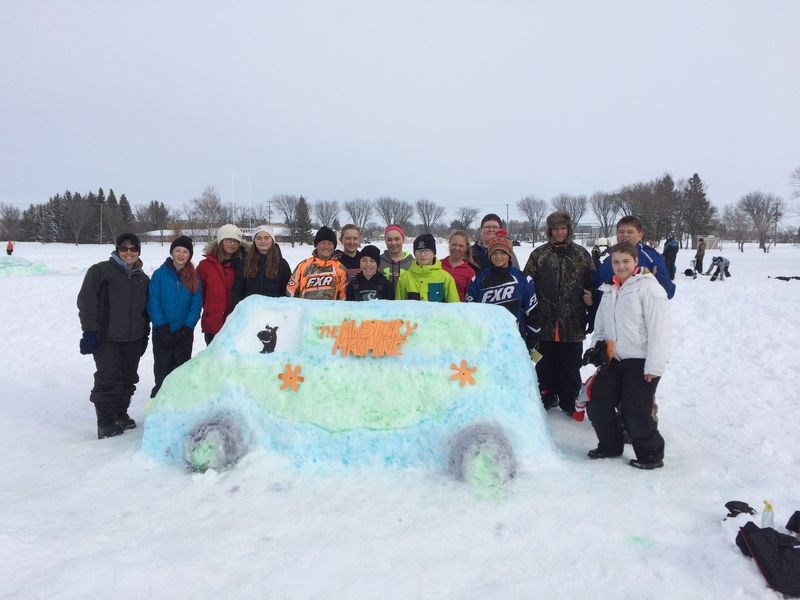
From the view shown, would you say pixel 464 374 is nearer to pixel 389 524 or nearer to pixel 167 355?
pixel 389 524

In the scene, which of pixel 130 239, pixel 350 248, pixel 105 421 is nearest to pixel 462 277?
pixel 350 248

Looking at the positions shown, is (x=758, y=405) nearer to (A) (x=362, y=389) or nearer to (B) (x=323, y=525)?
(A) (x=362, y=389)

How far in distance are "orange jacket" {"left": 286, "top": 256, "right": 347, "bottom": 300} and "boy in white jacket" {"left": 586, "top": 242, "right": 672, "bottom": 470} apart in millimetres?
2488

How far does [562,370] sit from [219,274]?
378cm

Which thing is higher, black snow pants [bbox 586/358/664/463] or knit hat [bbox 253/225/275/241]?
knit hat [bbox 253/225/275/241]

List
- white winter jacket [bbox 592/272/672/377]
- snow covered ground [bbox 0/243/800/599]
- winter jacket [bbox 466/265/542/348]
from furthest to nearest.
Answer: winter jacket [bbox 466/265/542/348]
white winter jacket [bbox 592/272/672/377]
snow covered ground [bbox 0/243/800/599]

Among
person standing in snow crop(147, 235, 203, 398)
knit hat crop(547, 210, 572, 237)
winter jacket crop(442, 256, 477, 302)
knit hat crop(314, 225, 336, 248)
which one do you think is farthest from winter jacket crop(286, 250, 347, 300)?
knit hat crop(547, 210, 572, 237)

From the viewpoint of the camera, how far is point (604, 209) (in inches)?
2724

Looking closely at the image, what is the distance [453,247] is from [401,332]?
181cm

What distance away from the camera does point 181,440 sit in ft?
12.8

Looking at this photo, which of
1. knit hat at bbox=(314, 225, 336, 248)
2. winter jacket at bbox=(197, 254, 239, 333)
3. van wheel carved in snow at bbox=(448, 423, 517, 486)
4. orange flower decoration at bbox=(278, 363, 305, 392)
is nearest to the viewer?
van wheel carved in snow at bbox=(448, 423, 517, 486)

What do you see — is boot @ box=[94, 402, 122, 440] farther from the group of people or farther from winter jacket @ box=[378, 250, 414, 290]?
winter jacket @ box=[378, 250, 414, 290]

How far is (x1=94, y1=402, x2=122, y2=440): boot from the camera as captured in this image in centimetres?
478

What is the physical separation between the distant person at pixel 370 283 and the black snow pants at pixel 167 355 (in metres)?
1.86
